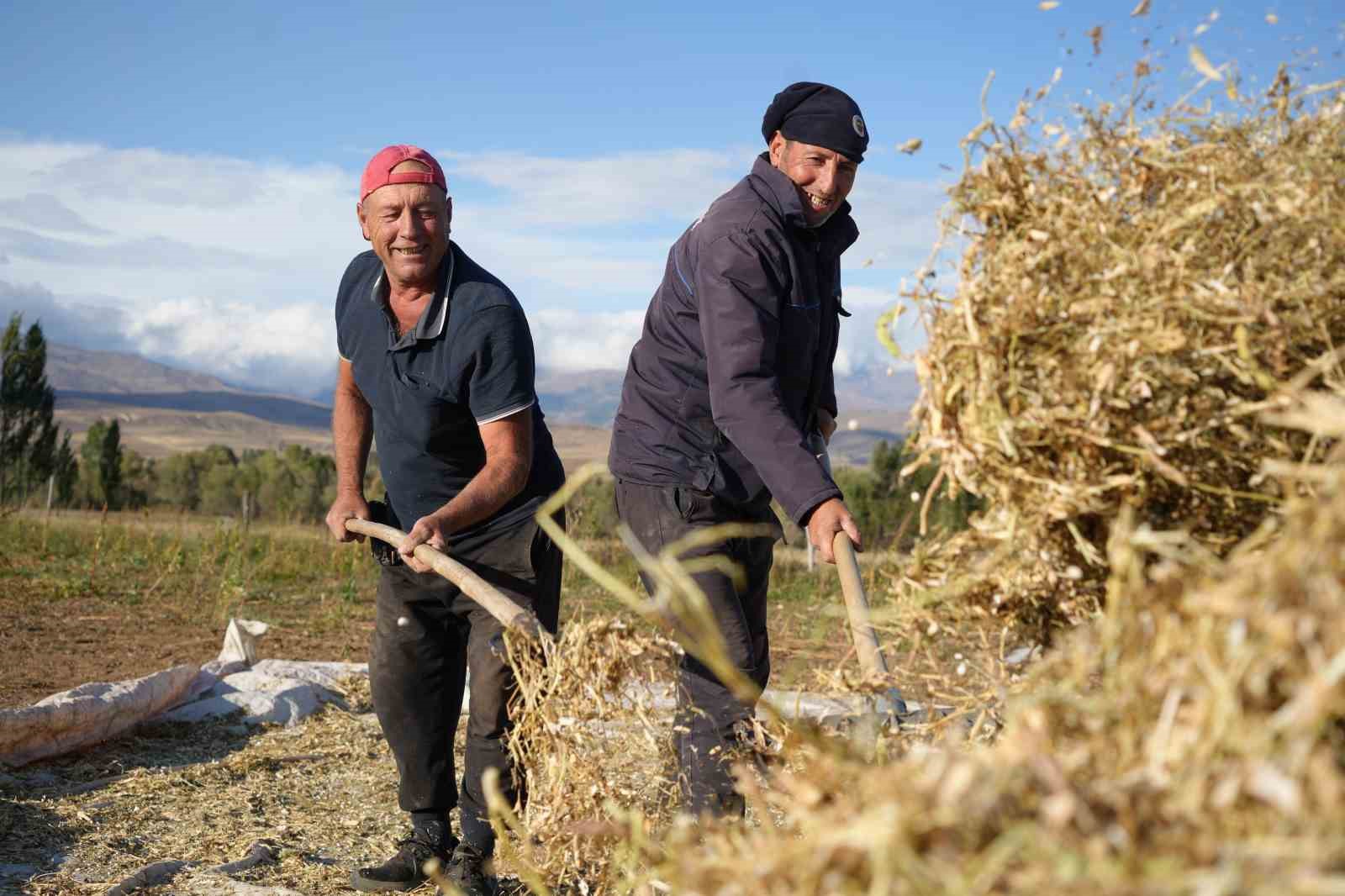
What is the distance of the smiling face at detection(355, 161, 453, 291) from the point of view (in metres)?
3.42

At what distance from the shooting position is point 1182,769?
976 millimetres

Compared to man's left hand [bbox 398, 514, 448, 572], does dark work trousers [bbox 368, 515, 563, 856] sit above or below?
below

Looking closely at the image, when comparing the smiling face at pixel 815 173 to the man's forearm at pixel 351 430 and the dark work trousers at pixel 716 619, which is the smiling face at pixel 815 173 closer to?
the dark work trousers at pixel 716 619

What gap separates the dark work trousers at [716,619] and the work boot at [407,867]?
107 centimetres

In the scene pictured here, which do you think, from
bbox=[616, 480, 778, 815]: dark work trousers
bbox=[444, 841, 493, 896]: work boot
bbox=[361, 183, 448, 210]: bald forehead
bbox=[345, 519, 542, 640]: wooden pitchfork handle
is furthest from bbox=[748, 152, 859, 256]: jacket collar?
bbox=[444, 841, 493, 896]: work boot

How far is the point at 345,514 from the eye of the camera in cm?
371

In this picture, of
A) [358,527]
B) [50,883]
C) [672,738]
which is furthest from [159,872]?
[672,738]

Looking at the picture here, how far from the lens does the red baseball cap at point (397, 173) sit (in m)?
3.41

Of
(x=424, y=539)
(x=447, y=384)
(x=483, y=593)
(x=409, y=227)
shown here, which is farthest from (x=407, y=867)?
(x=409, y=227)

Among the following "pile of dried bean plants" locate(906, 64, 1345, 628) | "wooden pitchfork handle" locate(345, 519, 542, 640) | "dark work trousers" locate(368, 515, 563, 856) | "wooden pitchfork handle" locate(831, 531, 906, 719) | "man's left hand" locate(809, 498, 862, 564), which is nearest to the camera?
"pile of dried bean plants" locate(906, 64, 1345, 628)

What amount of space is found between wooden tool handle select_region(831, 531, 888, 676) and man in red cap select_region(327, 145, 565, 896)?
3.62 ft

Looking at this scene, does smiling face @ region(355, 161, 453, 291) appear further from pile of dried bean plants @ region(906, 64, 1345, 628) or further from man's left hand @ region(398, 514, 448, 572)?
pile of dried bean plants @ region(906, 64, 1345, 628)

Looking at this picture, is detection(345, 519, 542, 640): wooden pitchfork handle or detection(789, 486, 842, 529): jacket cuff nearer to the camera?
detection(789, 486, 842, 529): jacket cuff

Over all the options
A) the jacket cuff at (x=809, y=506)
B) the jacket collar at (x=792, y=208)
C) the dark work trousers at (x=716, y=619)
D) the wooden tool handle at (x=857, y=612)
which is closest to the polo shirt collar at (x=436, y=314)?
the dark work trousers at (x=716, y=619)
